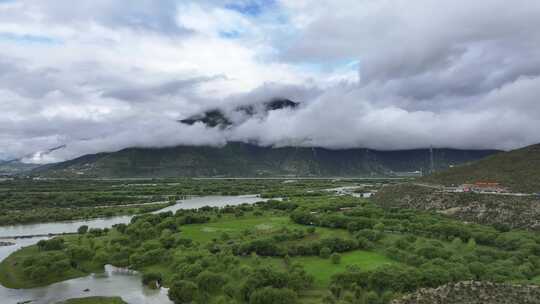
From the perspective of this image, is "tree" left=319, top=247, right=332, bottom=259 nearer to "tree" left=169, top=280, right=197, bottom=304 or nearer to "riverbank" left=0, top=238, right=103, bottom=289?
"tree" left=169, top=280, right=197, bottom=304

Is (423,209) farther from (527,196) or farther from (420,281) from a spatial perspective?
(420,281)

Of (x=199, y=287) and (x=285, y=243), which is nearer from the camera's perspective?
(x=199, y=287)

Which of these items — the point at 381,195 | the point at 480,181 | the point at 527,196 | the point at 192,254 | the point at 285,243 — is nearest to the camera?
the point at 192,254

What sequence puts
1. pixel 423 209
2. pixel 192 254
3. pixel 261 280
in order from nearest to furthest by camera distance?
1. pixel 261 280
2. pixel 192 254
3. pixel 423 209

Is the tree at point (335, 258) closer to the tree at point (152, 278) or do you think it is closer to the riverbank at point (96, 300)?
the tree at point (152, 278)

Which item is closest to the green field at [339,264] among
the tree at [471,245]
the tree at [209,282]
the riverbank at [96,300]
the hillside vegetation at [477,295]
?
the hillside vegetation at [477,295]

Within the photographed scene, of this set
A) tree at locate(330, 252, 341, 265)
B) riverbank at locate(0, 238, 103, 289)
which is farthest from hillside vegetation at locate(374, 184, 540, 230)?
riverbank at locate(0, 238, 103, 289)

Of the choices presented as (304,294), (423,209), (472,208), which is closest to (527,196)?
(472,208)
